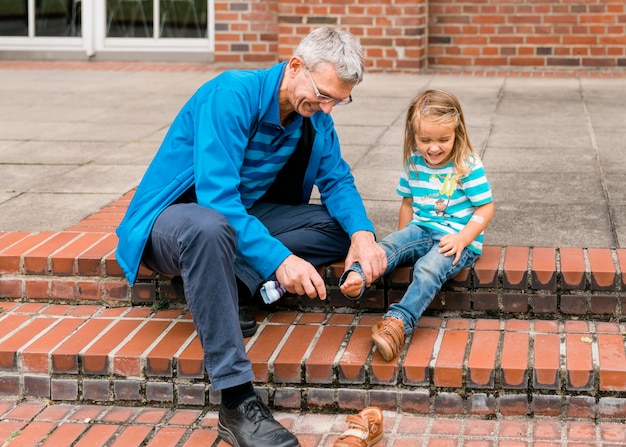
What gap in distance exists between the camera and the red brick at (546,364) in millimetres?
3051

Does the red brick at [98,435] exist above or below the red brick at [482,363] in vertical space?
below

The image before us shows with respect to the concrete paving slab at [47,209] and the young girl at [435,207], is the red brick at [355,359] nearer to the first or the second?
the young girl at [435,207]

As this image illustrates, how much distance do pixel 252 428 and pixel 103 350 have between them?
688mm

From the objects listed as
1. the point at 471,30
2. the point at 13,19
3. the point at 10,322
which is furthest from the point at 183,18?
the point at 10,322

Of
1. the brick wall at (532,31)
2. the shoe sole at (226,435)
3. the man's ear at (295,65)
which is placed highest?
the brick wall at (532,31)

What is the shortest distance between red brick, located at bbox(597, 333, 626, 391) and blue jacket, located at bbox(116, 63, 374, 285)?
933mm

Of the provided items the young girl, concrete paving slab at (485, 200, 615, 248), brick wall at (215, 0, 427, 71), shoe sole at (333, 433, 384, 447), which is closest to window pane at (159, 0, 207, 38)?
brick wall at (215, 0, 427, 71)

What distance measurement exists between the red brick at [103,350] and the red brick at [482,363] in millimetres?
1186

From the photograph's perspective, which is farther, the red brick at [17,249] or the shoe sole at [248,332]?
the red brick at [17,249]

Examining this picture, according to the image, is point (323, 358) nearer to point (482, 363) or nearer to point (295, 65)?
point (482, 363)

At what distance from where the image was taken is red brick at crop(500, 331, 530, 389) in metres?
3.06

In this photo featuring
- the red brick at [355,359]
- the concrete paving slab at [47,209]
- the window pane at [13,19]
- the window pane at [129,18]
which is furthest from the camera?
the window pane at [13,19]

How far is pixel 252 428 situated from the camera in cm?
292

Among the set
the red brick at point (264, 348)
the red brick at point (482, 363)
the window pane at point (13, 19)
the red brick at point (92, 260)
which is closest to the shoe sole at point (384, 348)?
the red brick at point (482, 363)
